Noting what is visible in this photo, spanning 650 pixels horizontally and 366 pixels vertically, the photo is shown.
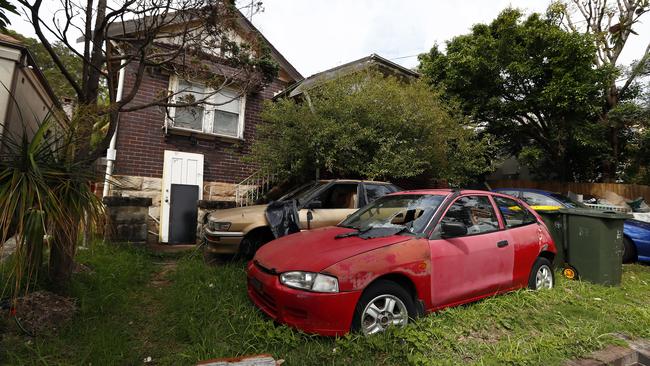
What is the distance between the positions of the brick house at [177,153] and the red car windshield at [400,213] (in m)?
4.36

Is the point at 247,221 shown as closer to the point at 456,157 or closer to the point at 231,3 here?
the point at 231,3

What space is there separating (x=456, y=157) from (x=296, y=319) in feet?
25.7

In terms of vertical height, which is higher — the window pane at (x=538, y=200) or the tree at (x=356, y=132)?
the tree at (x=356, y=132)

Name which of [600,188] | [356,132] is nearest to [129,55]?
[356,132]

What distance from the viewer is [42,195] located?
8.93ft

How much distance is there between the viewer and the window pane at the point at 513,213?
14.5 ft

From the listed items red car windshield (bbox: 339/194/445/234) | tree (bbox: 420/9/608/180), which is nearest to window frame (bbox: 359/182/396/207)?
red car windshield (bbox: 339/194/445/234)

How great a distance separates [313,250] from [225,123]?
718cm

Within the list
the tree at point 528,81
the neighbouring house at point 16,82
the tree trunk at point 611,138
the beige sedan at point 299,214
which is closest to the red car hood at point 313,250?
the beige sedan at point 299,214

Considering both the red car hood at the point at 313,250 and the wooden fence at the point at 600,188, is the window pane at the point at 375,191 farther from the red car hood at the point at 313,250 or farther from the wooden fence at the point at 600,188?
the wooden fence at the point at 600,188

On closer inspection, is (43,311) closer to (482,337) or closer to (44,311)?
(44,311)

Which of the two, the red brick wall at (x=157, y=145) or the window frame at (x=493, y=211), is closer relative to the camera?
the window frame at (x=493, y=211)

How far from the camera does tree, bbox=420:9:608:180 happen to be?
37.6ft

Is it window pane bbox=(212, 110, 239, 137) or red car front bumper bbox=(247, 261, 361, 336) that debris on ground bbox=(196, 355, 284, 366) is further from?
window pane bbox=(212, 110, 239, 137)
